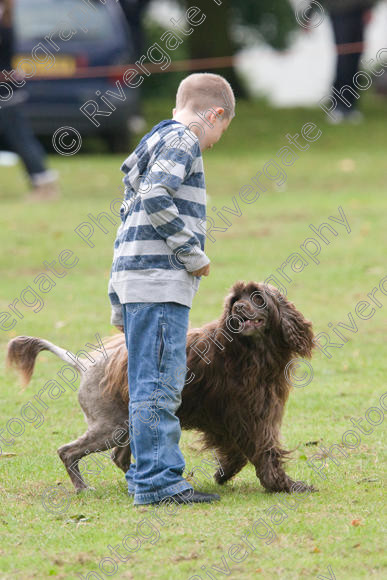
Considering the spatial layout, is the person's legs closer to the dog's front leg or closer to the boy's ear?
the boy's ear

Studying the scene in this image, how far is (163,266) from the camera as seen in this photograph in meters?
4.73

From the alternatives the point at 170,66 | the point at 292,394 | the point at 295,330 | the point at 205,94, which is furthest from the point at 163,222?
the point at 170,66

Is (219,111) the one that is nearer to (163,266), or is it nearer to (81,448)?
(163,266)

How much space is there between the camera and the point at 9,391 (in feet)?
24.2

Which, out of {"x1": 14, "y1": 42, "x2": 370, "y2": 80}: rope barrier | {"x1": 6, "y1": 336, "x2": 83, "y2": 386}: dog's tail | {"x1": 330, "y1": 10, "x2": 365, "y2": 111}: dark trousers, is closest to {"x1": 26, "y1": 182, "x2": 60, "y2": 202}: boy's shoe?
{"x1": 14, "y1": 42, "x2": 370, "y2": 80}: rope barrier

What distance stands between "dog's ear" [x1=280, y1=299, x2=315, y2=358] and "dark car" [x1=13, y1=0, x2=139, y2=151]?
10.8 metres

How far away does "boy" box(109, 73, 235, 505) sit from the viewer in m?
4.67

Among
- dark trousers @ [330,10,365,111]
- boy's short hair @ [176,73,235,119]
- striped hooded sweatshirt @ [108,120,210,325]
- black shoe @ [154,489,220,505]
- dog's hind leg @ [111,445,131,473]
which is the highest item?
dark trousers @ [330,10,365,111]

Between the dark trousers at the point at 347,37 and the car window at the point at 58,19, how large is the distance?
183 inches

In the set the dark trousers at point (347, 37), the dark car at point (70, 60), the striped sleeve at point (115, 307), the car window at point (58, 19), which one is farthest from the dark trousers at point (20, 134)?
the striped sleeve at point (115, 307)

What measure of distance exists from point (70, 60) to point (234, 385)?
11336 mm

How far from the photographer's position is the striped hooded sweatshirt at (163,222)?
4645mm

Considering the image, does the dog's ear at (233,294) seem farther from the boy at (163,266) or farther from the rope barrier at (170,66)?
the rope barrier at (170,66)

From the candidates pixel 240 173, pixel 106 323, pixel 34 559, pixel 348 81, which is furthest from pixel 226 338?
pixel 348 81
